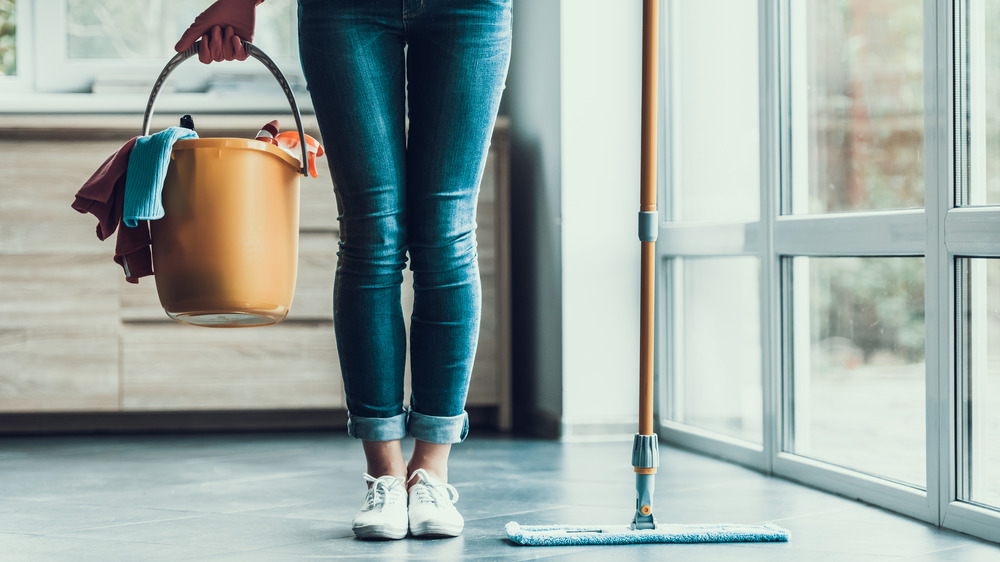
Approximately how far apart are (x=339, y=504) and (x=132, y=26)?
6.20ft

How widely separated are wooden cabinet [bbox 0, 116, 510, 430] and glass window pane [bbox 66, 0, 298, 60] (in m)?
0.66

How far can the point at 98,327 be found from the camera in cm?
234

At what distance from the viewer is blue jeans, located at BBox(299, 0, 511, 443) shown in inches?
52.0

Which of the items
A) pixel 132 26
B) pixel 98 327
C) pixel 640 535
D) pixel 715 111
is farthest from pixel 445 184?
pixel 132 26

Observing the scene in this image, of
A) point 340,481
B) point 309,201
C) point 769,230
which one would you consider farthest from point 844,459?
point 309,201

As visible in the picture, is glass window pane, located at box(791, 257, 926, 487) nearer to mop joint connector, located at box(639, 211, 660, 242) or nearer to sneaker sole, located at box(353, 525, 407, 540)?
mop joint connector, located at box(639, 211, 660, 242)

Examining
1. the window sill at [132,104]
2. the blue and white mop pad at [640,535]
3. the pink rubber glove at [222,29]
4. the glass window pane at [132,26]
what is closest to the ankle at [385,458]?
the blue and white mop pad at [640,535]

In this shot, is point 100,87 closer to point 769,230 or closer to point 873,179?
point 769,230

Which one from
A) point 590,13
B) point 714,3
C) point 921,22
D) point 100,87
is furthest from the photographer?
point 100,87

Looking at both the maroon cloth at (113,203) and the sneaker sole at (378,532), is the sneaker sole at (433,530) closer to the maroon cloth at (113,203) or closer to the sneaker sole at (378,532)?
the sneaker sole at (378,532)

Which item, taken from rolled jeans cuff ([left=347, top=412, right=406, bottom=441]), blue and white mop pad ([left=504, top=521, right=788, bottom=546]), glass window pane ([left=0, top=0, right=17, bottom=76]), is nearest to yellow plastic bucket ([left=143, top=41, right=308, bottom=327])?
rolled jeans cuff ([left=347, top=412, right=406, bottom=441])

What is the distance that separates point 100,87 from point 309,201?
86cm

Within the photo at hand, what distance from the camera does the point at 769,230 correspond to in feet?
6.05

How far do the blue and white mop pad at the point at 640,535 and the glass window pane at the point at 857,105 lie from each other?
0.57 metres
